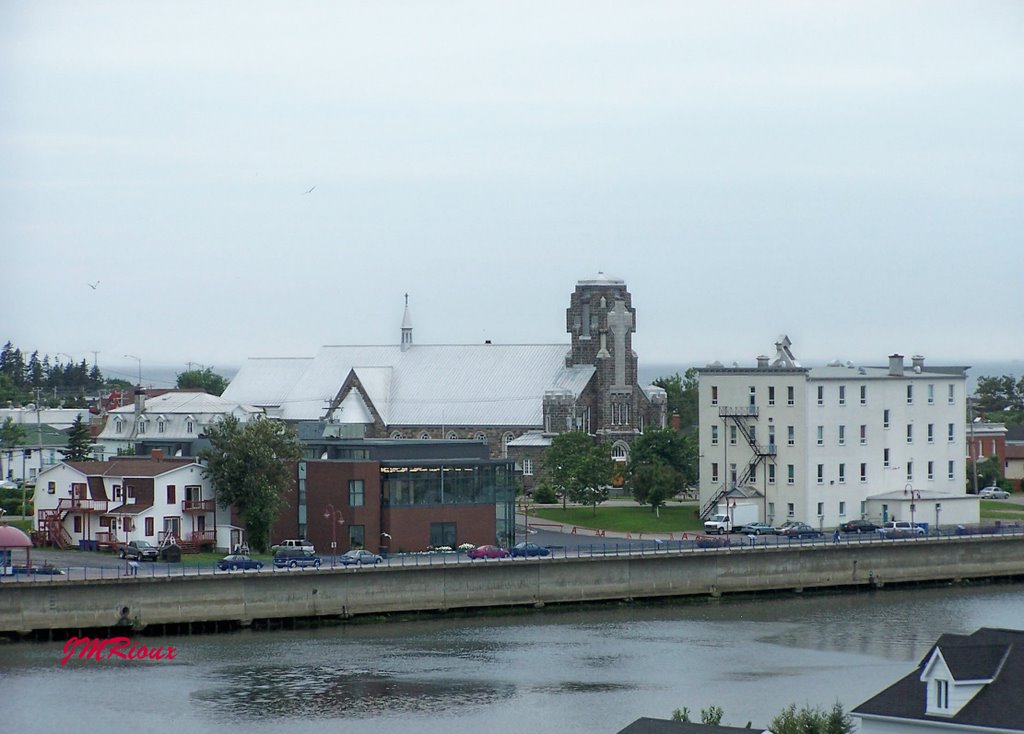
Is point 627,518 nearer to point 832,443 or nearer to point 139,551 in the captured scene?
point 832,443

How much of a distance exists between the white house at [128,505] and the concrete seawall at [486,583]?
12.8 m

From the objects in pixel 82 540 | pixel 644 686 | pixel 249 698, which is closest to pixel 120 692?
pixel 249 698

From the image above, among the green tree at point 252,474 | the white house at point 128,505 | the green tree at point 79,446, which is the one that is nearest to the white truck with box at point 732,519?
the green tree at point 252,474

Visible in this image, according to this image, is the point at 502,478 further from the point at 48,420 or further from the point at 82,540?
the point at 48,420

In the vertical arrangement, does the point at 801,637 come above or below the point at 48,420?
below

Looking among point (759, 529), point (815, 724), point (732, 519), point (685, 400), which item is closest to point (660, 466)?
point (732, 519)

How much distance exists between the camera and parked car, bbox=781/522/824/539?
91.1m

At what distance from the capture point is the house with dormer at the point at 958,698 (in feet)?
126

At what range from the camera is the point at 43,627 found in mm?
67875

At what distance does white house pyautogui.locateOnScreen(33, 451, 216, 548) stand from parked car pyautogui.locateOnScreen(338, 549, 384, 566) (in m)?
9.99

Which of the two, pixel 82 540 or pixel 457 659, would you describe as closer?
pixel 457 659

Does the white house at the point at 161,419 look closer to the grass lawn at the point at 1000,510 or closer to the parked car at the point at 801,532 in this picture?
the parked car at the point at 801,532

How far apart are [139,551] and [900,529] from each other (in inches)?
1425

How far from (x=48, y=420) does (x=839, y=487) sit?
7534 centimetres
